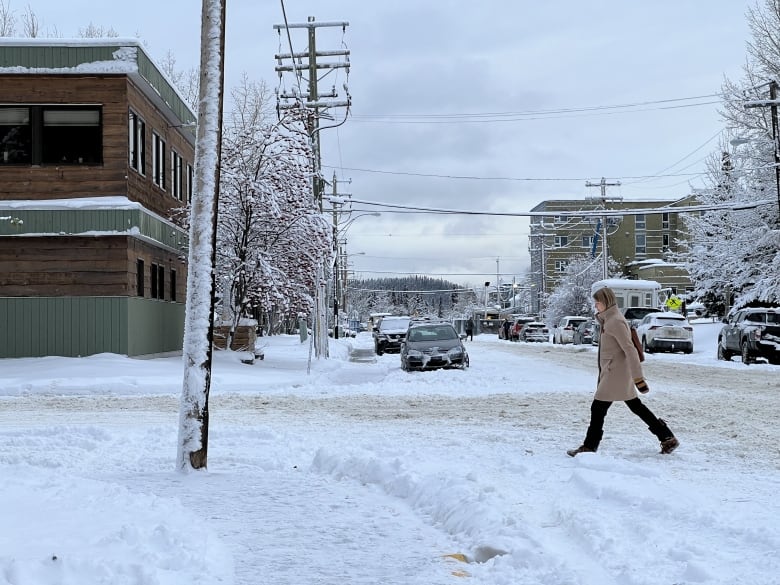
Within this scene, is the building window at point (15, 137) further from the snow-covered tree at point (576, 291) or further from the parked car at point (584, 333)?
the snow-covered tree at point (576, 291)

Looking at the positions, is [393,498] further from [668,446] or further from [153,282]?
[153,282]

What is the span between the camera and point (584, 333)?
54469 millimetres

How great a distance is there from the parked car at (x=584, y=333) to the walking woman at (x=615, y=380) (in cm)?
4292

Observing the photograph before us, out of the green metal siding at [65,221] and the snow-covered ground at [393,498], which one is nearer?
the snow-covered ground at [393,498]

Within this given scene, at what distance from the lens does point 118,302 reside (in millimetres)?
24719

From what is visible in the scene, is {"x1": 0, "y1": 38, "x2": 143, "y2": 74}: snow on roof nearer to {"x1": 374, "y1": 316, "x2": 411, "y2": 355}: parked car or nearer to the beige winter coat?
the beige winter coat

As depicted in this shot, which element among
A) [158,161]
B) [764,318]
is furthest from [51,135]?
[764,318]

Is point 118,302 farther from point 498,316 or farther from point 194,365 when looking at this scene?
point 498,316

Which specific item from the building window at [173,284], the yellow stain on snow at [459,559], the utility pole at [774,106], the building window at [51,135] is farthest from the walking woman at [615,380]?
the utility pole at [774,106]

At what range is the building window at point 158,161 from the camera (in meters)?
29.0

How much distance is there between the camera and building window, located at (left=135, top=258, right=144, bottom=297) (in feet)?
85.9

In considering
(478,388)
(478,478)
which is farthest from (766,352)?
(478,478)

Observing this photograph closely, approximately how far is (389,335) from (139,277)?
1789 cm

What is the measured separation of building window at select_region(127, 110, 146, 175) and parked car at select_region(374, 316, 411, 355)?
58.4ft
